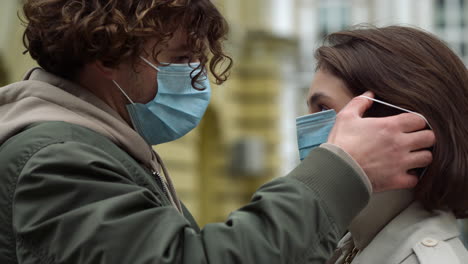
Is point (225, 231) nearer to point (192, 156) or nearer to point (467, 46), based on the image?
point (192, 156)

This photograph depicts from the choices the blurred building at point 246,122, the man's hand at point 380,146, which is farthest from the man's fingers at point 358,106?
the blurred building at point 246,122

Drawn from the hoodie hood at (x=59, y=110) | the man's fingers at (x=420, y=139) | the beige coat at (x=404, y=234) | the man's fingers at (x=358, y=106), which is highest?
the hoodie hood at (x=59, y=110)

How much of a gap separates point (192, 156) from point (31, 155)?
7708mm

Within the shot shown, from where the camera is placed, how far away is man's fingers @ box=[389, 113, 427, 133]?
1824mm

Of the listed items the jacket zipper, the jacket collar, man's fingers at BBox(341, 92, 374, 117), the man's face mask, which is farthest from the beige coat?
the jacket zipper

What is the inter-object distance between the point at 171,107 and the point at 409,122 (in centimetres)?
66

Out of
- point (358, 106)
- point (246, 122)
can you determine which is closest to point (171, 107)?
point (358, 106)

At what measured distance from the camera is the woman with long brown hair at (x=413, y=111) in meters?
2.05

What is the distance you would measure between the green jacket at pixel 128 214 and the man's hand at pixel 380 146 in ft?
0.18

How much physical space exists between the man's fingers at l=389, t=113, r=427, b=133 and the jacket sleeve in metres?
0.23

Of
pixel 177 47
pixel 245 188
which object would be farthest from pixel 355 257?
pixel 245 188

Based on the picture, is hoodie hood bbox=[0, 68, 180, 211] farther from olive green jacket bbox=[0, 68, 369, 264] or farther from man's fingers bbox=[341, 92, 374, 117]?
man's fingers bbox=[341, 92, 374, 117]

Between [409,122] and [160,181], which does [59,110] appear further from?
[409,122]

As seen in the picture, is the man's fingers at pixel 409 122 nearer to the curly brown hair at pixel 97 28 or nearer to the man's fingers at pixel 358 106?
the man's fingers at pixel 358 106
